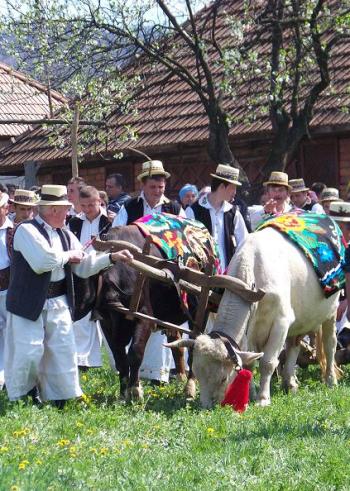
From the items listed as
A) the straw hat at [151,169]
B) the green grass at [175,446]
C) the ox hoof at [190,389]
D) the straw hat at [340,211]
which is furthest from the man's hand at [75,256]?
the straw hat at [340,211]

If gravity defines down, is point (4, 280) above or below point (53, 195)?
below

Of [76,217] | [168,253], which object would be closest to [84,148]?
[76,217]

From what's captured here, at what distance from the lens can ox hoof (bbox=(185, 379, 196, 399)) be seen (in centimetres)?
992

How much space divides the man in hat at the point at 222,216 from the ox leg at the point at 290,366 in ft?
3.49

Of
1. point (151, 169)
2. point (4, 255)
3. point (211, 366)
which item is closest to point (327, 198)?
point (151, 169)

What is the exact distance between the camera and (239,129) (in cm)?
1833

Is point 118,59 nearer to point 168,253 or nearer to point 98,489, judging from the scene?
point 168,253

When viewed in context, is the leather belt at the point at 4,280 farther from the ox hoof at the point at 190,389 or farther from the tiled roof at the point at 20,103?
the tiled roof at the point at 20,103

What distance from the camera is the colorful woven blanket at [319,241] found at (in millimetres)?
10376

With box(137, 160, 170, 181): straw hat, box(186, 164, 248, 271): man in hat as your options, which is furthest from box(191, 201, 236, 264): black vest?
box(137, 160, 170, 181): straw hat

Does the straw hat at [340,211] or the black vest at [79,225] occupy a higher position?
the straw hat at [340,211]

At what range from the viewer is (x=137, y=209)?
442 inches

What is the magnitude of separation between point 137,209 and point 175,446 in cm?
419

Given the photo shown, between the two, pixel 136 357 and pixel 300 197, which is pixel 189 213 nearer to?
pixel 136 357
